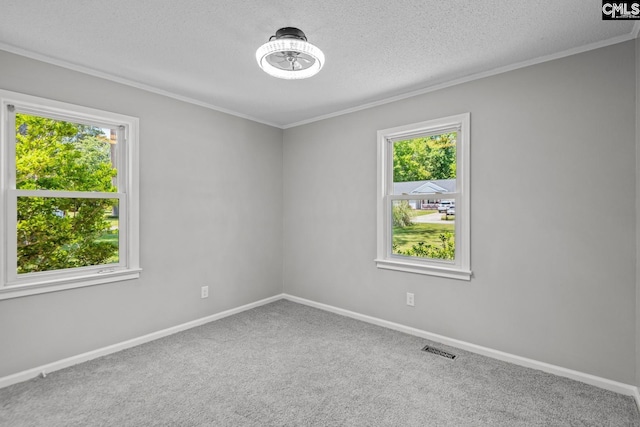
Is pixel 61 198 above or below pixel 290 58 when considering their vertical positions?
below

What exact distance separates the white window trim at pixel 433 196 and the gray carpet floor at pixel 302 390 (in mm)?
727

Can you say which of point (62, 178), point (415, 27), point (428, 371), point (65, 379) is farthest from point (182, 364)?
point (415, 27)

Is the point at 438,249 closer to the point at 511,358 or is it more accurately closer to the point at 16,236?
the point at 511,358

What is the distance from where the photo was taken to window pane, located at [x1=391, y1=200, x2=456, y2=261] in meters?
3.12

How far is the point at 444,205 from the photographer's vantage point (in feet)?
10.3

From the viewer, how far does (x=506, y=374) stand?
246 centimetres

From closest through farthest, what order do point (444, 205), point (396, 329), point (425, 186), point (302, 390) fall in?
point (302, 390) < point (444, 205) < point (425, 186) < point (396, 329)

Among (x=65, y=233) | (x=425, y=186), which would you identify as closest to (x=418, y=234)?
A: (x=425, y=186)

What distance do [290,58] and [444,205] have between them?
6.46 ft

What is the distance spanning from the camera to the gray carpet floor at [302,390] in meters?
1.96

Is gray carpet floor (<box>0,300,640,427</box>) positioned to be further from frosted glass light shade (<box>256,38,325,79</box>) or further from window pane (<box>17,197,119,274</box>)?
frosted glass light shade (<box>256,38,325,79</box>)

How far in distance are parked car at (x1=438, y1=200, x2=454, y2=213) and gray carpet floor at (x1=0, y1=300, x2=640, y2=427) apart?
50.2 inches

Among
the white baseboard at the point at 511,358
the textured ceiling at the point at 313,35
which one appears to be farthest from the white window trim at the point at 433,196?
the white baseboard at the point at 511,358

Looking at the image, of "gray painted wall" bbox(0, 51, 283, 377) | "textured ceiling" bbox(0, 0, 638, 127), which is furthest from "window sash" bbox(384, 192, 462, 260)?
"gray painted wall" bbox(0, 51, 283, 377)
